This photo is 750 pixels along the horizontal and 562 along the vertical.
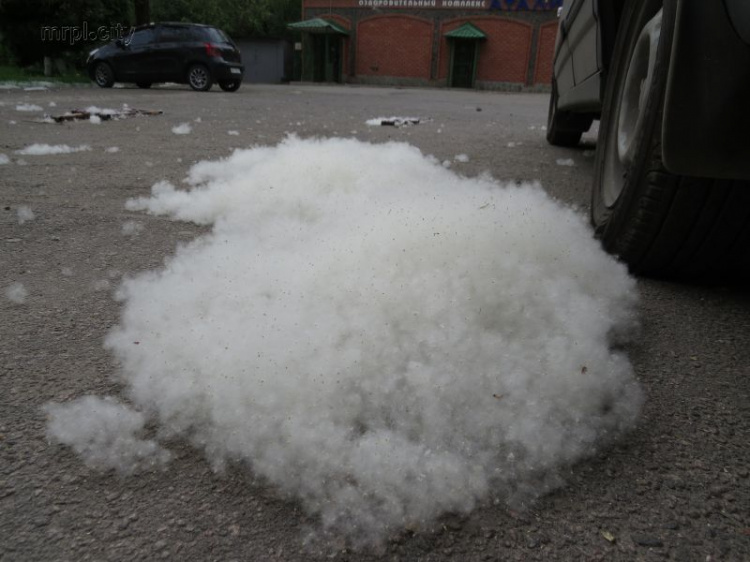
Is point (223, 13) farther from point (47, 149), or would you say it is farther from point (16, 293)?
point (16, 293)

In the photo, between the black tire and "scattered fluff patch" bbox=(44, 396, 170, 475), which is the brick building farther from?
"scattered fluff patch" bbox=(44, 396, 170, 475)

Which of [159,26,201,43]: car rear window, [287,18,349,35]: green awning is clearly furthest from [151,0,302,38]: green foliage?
[159,26,201,43]: car rear window

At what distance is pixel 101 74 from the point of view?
12.9 meters

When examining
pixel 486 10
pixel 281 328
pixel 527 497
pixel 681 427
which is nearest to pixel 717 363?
pixel 681 427

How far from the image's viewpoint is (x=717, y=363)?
1.39 m

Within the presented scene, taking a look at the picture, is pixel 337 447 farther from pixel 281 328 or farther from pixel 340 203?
pixel 340 203

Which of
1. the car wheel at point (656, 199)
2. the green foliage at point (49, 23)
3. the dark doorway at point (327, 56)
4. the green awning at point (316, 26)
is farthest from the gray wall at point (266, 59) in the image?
the car wheel at point (656, 199)

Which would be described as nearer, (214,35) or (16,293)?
(16,293)

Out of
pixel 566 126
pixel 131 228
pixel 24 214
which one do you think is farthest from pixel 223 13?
pixel 131 228

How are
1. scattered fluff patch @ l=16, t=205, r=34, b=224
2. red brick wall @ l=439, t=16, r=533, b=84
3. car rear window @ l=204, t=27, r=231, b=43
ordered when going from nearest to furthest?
scattered fluff patch @ l=16, t=205, r=34, b=224
car rear window @ l=204, t=27, r=231, b=43
red brick wall @ l=439, t=16, r=533, b=84

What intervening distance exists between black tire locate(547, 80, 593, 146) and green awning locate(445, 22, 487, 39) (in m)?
22.3

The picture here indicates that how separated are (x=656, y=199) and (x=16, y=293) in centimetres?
196

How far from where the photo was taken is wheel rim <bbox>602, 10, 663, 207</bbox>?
175cm

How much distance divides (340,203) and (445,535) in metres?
1.58
